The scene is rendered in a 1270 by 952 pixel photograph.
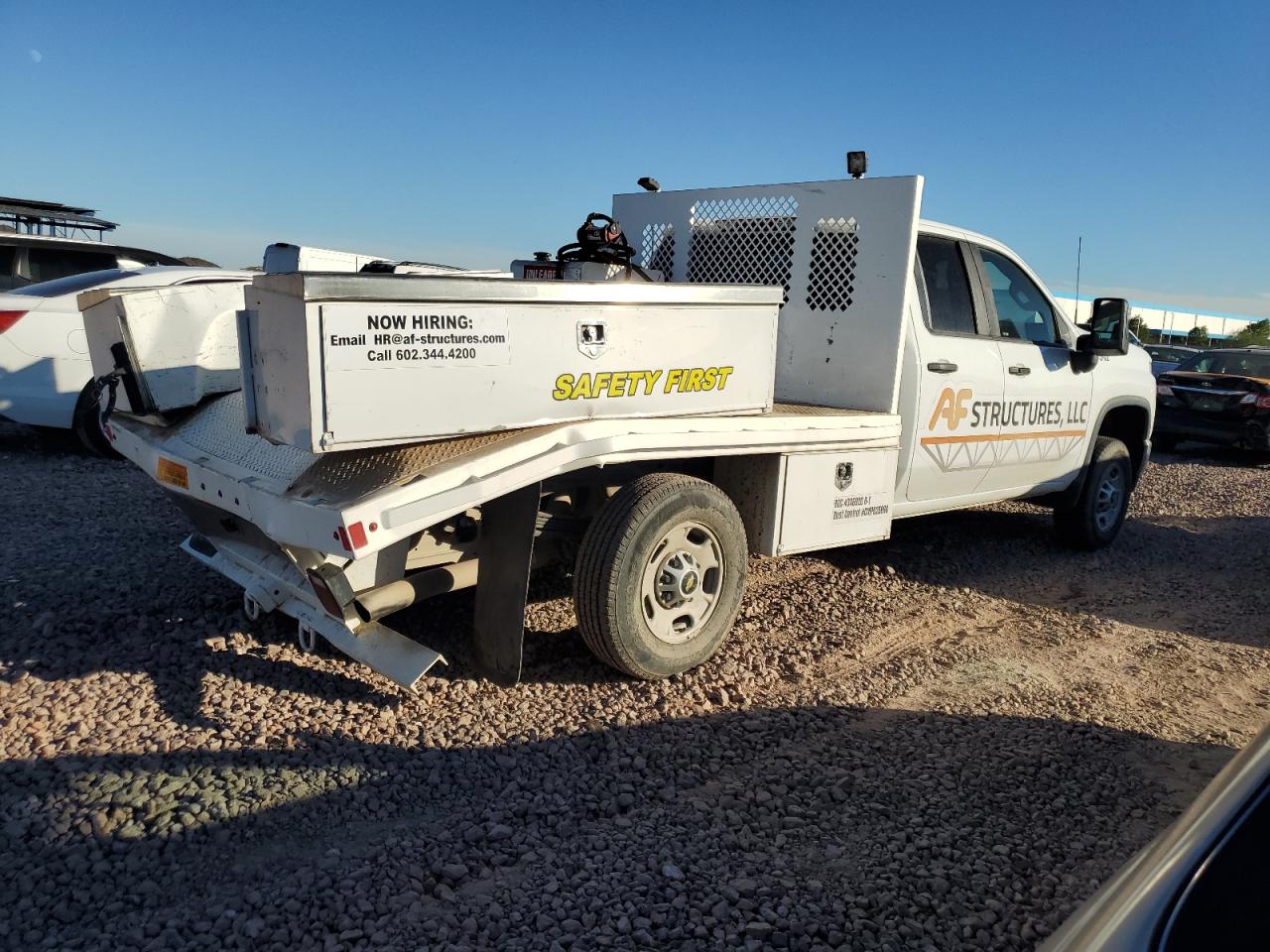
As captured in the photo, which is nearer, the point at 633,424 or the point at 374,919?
the point at 374,919

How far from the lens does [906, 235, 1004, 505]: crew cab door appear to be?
5270 millimetres

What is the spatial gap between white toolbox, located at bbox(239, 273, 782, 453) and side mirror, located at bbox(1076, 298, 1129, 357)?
3.23 metres

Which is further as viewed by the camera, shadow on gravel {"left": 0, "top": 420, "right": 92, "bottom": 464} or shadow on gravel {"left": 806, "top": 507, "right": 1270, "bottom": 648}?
shadow on gravel {"left": 0, "top": 420, "right": 92, "bottom": 464}

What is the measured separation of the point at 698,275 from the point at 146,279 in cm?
475

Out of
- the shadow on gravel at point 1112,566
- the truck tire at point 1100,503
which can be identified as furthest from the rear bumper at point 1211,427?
the truck tire at point 1100,503

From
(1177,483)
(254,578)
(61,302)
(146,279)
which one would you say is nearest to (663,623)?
(254,578)

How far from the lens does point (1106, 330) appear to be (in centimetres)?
621

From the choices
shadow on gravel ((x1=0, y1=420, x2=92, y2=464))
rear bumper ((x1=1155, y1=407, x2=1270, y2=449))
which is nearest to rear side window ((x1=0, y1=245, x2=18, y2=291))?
shadow on gravel ((x1=0, y1=420, x2=92, y2=464))

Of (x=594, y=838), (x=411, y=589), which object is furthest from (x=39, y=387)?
(x=594, y=838)

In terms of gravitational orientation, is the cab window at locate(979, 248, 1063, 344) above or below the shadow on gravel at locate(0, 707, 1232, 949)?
above

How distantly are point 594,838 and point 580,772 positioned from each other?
0.42 meters

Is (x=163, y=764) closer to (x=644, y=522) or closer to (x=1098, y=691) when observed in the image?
(x=644, y=522)

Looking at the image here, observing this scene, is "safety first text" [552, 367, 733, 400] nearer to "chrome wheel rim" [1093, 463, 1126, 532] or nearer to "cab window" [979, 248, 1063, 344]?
"cab window" [979, 248, 1063, 344]

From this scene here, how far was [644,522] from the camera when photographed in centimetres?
380
